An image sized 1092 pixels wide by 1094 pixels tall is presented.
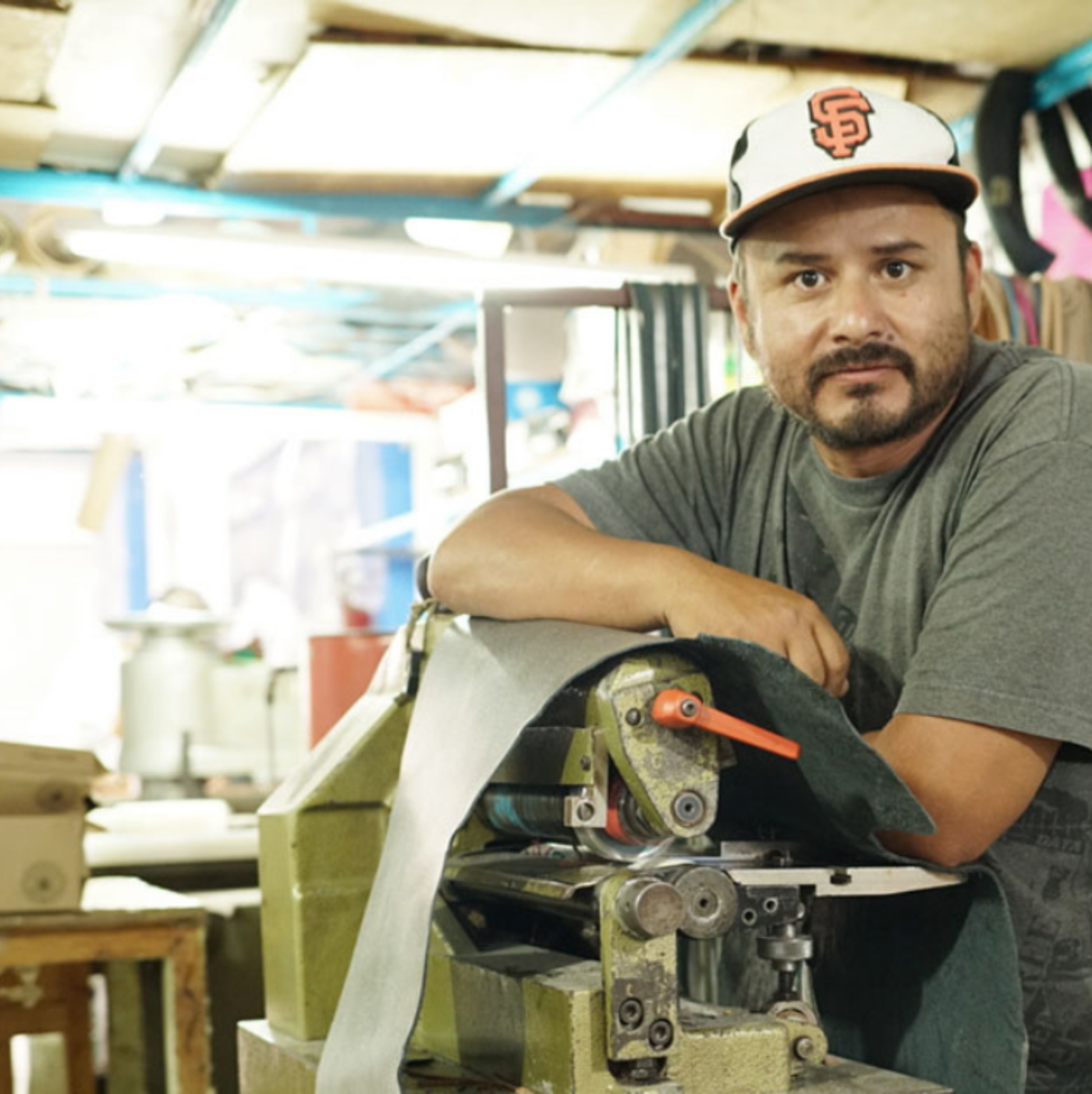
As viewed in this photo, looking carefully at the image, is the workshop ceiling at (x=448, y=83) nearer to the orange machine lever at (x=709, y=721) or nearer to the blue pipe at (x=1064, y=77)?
the blue pipe at (x=1064, y=77)

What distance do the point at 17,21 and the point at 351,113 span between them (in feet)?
2.69

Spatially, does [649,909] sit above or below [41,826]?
above

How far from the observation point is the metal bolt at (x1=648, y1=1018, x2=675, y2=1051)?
1.15 meters

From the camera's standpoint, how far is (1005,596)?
1.34 m

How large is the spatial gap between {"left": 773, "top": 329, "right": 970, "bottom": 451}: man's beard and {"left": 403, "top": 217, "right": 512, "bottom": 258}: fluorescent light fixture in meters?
2.87

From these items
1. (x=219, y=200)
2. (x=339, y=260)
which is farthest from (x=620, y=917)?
(x=219, y=200)

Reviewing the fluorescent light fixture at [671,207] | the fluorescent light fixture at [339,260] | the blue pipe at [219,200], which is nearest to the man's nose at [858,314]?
the fluorescent light fixture at [339,260]

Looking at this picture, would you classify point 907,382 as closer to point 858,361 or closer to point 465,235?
point 858,361

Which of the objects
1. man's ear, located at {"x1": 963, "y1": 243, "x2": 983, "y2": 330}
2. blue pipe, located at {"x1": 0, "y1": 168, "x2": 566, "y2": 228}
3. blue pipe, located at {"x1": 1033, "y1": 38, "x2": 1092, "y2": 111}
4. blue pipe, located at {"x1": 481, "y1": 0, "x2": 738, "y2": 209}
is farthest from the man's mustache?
blue pipe, located at {"x1": 0, "y1": 168, "x2": 566, "y2": 228}

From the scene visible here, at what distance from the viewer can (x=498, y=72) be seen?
341cm

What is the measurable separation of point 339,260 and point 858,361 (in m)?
2.36

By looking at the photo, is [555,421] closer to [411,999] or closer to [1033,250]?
[1033,250]

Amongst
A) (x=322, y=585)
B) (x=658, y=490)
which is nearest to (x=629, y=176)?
(x=658, y=490)

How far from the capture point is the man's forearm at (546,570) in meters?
1.51
